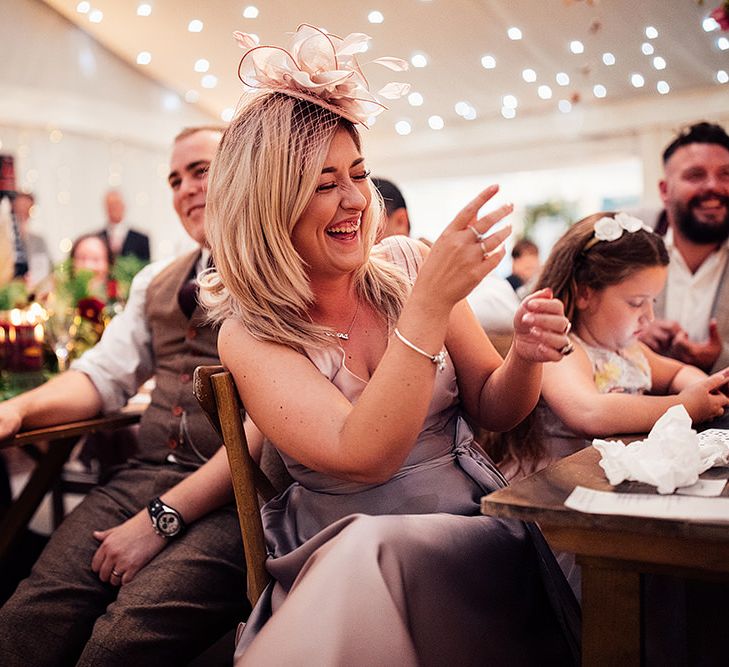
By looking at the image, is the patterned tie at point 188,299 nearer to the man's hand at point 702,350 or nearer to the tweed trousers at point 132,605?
the tweed trousers at point 132,605

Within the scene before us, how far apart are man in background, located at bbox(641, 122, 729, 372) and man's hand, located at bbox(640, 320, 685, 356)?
0.41 meters

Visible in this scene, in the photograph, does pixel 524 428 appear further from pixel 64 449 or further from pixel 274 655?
pixel 64 449

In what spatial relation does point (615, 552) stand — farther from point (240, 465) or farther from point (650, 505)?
point (240, 465)

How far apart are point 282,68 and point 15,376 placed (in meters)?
1.44

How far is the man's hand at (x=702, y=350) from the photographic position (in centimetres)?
235

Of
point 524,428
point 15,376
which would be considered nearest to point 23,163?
→ point 15,376

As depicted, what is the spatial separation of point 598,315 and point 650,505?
3.40 ft

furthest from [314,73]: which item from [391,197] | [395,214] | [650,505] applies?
[395,214]

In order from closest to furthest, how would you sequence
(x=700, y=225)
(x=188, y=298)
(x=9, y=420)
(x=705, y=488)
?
(x=705, y=488), (x=9, y=420), (x=188, y=298), (x=700, y=225)

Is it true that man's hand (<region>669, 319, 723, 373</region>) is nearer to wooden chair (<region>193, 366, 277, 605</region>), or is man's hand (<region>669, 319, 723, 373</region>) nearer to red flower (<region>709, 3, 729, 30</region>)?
red flower (<region>709, 3, 729, 30</region>)

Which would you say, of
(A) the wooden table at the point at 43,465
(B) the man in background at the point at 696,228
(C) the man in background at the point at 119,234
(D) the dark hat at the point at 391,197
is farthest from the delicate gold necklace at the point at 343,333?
(C) the man in background at the point at 119,234

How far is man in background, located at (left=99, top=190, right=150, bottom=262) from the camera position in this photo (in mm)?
7414

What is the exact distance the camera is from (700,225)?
115 inches

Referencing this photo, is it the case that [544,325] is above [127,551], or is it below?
above
